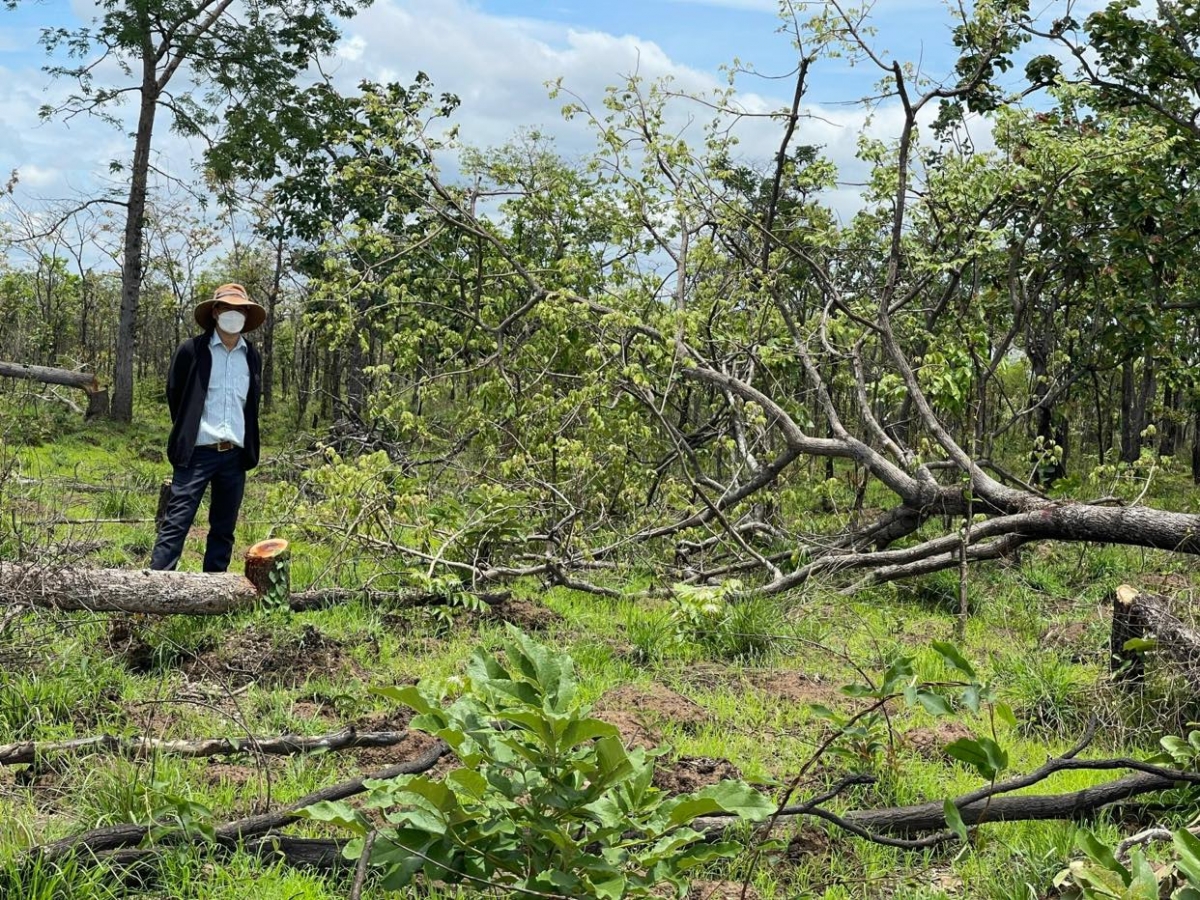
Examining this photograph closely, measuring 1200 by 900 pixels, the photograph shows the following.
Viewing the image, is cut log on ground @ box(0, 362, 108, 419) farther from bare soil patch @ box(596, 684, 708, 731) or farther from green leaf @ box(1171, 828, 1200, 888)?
green leaf @ box(1171, 828, 1200, 888)

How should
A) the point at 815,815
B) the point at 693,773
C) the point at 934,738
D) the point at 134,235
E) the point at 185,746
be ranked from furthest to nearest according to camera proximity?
the point at 134,235, the point at 934,738, the point at 693,773, the point at 185,746, the point at 815,815

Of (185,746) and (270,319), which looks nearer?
(185,746)

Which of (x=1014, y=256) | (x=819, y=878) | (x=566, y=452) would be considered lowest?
(x=819, y=878)

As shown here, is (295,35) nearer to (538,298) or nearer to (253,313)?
(538,298)

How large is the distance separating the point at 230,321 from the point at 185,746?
349 cm

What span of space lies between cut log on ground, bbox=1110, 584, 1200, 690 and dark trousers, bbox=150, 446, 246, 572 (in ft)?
17.1

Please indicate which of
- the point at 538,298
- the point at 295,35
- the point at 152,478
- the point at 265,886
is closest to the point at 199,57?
the point at 295,35

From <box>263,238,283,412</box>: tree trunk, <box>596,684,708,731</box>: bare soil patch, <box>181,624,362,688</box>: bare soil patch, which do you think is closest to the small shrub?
<box>596,684,708,731</box>: bare soil patch

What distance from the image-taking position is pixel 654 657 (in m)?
5.48

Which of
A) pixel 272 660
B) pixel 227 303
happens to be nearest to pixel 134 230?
pixel 227 303

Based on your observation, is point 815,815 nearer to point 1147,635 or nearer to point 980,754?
point 980,754

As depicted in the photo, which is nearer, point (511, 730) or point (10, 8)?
point (511, 730)

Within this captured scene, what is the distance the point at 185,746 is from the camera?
3.64m

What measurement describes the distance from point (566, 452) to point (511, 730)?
4.89 metres
